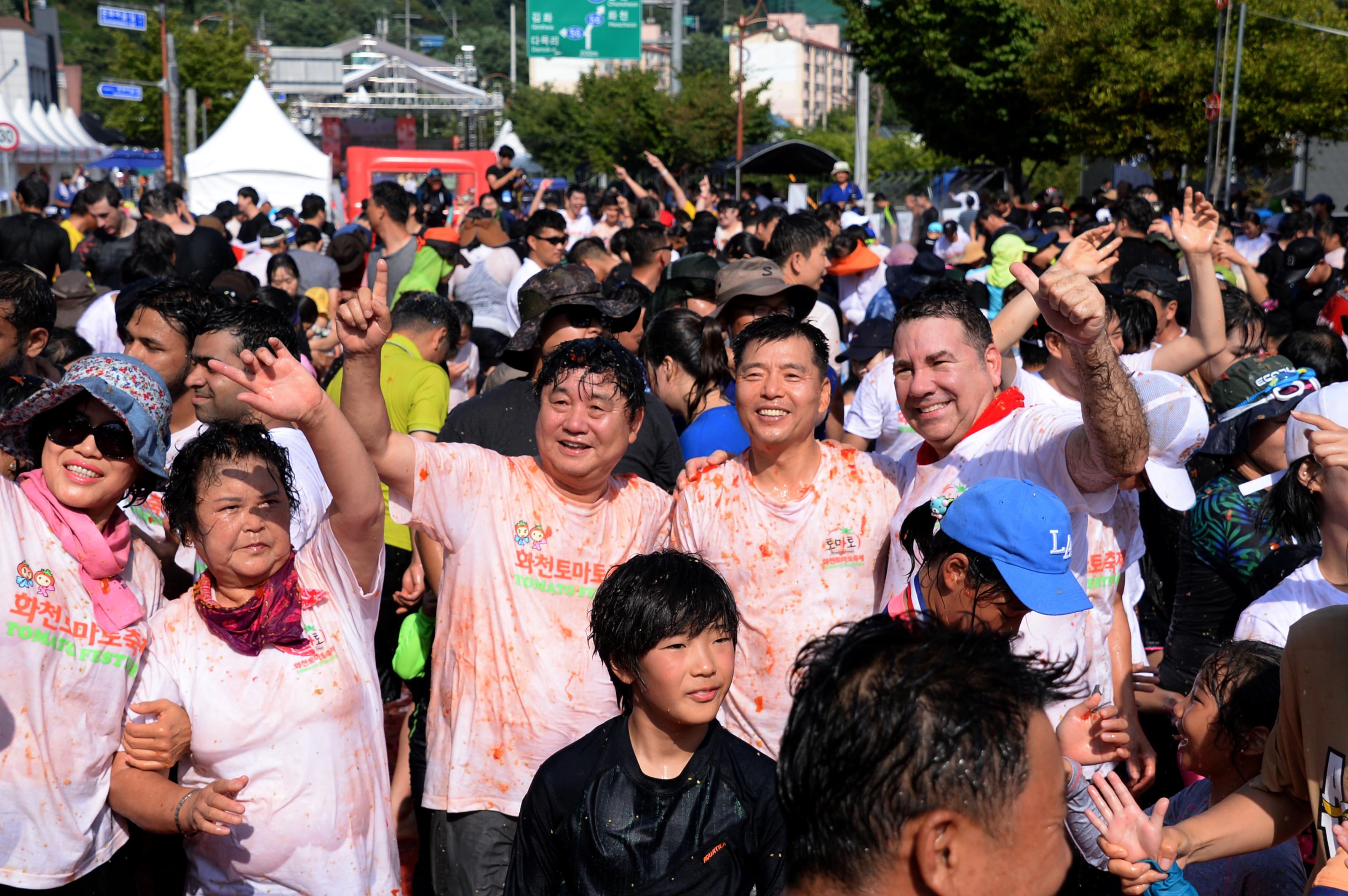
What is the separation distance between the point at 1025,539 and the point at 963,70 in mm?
26037

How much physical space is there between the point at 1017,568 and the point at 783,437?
987 millimetres

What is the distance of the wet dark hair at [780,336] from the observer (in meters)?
3.45

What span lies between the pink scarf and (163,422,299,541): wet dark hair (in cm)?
17

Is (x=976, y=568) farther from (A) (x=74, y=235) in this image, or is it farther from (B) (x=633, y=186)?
(B) (x=633, y=186)

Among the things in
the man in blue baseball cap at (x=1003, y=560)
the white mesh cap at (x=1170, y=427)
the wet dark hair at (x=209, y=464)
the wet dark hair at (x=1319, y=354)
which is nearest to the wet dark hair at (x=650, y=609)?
the man in blue baseball cap at (x=1003, y=560)

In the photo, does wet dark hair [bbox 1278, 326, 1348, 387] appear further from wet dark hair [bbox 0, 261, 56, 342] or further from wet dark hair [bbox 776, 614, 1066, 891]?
wet dark hair [bbox 0, 261, 56, 342]

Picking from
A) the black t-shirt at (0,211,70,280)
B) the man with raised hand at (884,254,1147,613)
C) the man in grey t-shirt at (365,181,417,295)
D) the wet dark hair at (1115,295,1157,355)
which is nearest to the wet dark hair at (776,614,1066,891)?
the man with raised hand at (884,254,1147,613)

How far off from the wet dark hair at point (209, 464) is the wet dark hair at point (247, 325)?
0.73 metres

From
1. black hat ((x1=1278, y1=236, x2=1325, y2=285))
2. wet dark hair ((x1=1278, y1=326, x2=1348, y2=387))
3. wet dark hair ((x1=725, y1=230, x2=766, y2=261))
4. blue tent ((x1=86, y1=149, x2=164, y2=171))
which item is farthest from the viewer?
blue tent ((x1=86, y1=149, x2=164, y2=171))

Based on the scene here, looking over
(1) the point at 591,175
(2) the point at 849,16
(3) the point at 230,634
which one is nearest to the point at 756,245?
(3) the point at 230,634

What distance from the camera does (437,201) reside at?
21453 mm

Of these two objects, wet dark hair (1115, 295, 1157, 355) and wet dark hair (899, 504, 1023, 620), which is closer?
wet dark hair (899, 504, 1023, 620)

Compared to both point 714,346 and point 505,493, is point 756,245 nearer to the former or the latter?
point 714,346

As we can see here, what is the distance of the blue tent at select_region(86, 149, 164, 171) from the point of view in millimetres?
44062
